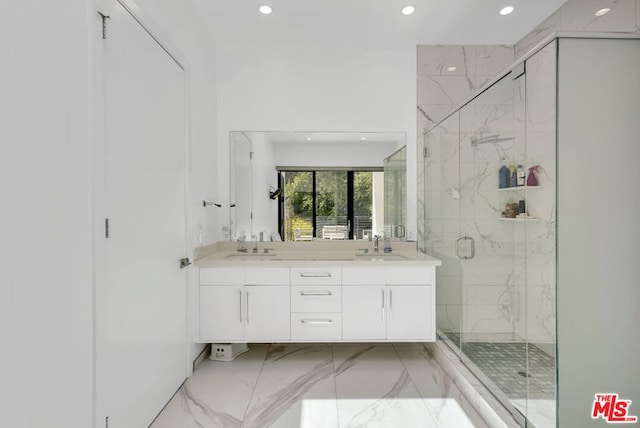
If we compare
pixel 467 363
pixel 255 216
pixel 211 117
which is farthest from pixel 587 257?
pixel 211 117

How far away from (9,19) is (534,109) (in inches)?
81.9

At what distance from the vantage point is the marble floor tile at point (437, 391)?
1989mm

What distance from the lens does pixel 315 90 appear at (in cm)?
319

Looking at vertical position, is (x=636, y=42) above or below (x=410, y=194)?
above

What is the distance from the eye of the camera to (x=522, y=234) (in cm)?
191

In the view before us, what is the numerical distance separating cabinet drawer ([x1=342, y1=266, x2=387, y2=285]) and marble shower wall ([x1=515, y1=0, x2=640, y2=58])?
6.57ft

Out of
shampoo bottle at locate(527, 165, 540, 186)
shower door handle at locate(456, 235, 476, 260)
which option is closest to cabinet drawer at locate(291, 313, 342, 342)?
shower door handle at locate(456, 235, 476, 260)

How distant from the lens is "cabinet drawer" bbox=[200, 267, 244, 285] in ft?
8.65

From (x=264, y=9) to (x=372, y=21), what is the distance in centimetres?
81

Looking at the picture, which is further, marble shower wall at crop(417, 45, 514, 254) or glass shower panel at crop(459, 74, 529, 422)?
marble shower wall at crop(417, 45, 514, 254)

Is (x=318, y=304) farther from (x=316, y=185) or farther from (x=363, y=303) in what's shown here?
(x=316, y=185)

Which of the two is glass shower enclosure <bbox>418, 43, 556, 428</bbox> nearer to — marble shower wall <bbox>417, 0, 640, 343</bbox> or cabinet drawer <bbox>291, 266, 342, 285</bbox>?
marble shower wall <bbox>417, 0, 640, 343</bbox>

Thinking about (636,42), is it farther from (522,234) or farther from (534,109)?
(522,234)

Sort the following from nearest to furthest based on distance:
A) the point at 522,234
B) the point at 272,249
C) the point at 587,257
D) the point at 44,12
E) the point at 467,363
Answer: the point at 44,12
the point at 587,257
the point at 522,234
the point at 467,363
the point at 272,249
